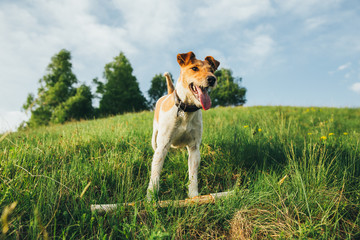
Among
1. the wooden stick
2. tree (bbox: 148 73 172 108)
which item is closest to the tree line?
tree (bbox: 148 73 172 108)

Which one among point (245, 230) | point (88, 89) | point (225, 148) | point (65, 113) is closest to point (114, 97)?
point (88, 89)

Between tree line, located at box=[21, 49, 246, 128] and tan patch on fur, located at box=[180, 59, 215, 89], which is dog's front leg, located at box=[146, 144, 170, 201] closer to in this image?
tan patch on fur, located at box=[180, 59, 215, 89]

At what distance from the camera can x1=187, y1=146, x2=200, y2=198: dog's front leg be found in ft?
9.18

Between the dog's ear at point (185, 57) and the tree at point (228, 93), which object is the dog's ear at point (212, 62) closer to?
the dog's ear at point (185, 57)

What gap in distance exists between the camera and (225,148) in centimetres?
398

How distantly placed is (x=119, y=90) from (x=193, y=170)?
25.8 metres

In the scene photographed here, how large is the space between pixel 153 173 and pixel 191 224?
887 mm

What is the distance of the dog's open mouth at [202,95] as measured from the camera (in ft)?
8.31

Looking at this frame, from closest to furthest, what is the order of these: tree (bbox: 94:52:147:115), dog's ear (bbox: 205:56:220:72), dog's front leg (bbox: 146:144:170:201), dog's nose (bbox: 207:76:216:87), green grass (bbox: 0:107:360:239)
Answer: green grass (bbox: 0:107:360:239), dog's nose (bbox: 207:76:216:87), dog's front leg (bbox: 146:144:170:201), dog's ear (bbox: 205:56:220:72), tree (bbox: 94:52:147:115)

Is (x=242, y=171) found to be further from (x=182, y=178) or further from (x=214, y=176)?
(x=182, y=178)

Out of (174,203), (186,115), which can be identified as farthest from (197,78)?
(174,203)

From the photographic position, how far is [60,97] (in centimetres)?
2252

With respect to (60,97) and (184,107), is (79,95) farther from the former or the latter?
(184,107)

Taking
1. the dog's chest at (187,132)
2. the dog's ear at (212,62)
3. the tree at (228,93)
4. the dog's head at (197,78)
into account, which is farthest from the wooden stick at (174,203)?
the tree at (228,93)
